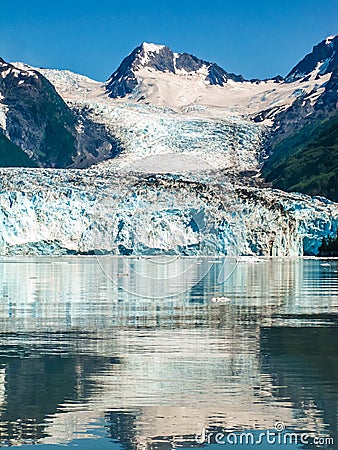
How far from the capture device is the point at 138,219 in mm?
65750

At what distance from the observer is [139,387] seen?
40.8 feet

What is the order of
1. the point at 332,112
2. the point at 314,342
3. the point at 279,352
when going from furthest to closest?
the point at 332,112, the point at 314,342, the point at 279,352

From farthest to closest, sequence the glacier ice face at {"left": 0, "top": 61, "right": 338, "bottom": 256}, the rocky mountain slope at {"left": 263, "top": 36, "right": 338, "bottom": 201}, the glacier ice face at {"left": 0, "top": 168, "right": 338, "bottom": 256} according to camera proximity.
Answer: the rocky mountain slope at {"left": 263, "top": 36, "right": 338, "bottom": 201} → the glacier ice face at {"left": 0, "top": 61, "right": 338, "bottom": 256} → the glacier ice face at {"left": 0, "top": 168, "right": 338, "bottom": 256}

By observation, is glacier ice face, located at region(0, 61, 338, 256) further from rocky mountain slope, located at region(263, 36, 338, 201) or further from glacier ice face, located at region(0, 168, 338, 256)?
rocky mountain slope, located at region(263, 36, 338, 201)

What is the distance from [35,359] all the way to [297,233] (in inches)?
2338

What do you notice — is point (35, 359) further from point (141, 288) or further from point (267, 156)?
point (267, 156)

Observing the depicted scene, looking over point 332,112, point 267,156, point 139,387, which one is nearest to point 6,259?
point 139,387

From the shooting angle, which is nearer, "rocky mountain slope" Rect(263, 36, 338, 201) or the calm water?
the calm water
